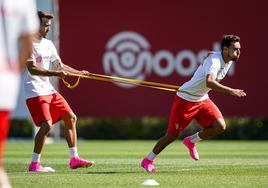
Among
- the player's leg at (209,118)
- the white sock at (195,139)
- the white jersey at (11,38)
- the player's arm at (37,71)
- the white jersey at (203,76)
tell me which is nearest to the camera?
the white jersey at (11,38)

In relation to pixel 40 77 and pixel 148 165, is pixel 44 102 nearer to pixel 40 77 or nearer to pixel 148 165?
pixel 40 77

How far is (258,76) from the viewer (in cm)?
2506

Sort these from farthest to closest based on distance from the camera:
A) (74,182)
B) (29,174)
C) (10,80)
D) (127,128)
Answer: (127,128) < (29,174) < (74,182) < (10,80)

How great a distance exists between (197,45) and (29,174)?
14.9 m

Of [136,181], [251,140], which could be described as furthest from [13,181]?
[251,140]

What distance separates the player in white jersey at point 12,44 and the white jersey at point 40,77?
21.3 ft

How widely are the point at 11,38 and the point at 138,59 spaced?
20387 mm

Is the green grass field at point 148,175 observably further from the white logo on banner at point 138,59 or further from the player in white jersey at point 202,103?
the white logo on banner at point 138,59

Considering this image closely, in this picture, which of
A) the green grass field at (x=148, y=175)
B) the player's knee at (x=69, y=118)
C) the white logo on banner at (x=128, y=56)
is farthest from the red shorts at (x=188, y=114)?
the white logo on banner at (x=128, y=56)

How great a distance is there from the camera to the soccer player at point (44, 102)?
11500mm

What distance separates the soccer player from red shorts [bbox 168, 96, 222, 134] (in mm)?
1205

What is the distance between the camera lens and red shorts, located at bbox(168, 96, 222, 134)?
11578 millimetres

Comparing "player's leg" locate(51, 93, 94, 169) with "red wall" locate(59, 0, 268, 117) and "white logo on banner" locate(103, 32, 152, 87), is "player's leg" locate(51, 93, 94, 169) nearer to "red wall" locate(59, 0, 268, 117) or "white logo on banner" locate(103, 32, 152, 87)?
"red wall" locate(59, 0, 268, 117)

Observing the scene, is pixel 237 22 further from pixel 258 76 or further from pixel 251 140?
pixel 251 140
